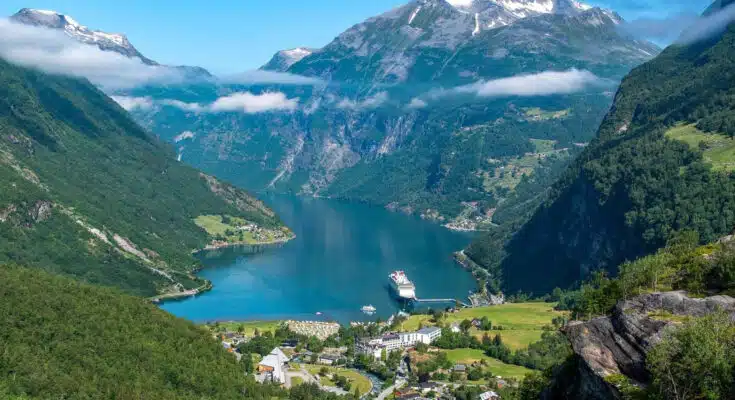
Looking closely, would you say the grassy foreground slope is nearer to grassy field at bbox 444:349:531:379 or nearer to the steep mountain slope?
grassy field at bbox 444:349:531:379

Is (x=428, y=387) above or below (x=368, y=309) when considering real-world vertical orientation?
below

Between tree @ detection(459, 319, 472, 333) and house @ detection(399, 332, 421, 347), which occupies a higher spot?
tree @ detection(459, 319, 472, 333)

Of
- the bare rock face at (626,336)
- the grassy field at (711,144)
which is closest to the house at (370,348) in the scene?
the bare rock face at (626,336)

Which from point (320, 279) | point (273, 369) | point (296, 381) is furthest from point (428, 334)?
point (320, 279)

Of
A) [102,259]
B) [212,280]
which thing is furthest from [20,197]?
[212,280]

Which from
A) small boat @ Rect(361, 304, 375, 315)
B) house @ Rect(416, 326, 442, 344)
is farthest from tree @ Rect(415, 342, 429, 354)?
small boat @ Rect(361, 304, 375, 315)

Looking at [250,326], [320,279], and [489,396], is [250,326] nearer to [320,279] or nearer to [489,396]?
[320,279]
